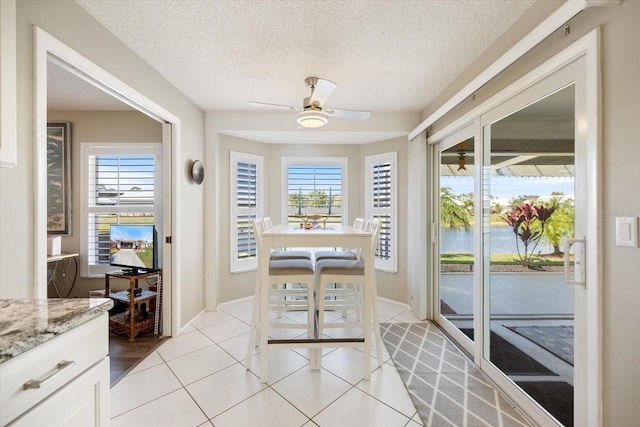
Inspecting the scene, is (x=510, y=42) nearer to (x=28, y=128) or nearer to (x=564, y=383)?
(x=564, y=383)

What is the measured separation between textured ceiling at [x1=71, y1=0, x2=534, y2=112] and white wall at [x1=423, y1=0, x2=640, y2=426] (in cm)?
65

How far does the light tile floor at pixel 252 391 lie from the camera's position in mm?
1688

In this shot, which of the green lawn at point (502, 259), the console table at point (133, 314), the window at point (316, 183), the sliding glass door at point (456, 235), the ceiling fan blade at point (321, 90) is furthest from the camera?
the window at point (316, 183)

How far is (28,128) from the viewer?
53.8 inches

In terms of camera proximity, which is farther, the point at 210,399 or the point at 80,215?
the point at 80,215

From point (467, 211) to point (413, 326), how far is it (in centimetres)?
142

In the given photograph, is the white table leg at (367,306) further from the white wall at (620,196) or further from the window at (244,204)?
the window at (244,204)

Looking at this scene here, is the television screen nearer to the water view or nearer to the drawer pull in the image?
the drawer pull

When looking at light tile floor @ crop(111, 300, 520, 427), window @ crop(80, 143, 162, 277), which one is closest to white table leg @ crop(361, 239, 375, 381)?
light tile floor @ crop(111, 300, 520, 427)

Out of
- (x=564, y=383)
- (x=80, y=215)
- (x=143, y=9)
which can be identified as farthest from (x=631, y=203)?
(x=80, y=215)

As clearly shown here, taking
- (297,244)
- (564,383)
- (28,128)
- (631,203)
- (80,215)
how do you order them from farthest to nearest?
(80,215), (297,244), (564,383), (28,128), (631,203)

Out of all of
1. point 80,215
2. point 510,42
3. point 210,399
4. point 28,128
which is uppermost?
point 510,42

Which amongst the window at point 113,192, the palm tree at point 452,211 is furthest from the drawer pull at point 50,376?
the window at point 113,192

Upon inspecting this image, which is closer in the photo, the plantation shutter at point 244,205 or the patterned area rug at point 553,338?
the patterned area rug at point 553,338
